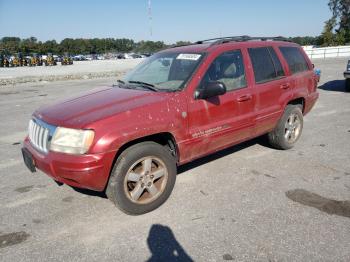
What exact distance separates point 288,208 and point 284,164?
1.37 metres

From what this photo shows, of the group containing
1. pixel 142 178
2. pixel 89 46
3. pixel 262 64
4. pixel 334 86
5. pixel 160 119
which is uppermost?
pixel 89 46

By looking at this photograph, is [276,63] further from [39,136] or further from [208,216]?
[39,136]

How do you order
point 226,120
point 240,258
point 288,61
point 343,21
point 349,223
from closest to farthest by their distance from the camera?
point 240,258 → point 349,223 → point 226,120 → point 288,61 → point 343,21

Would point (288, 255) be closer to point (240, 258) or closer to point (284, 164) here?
point (240, 258)

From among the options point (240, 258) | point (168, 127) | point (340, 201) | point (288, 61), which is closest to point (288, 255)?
point (240, 258)

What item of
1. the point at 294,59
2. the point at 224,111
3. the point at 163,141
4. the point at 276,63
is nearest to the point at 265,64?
the point at 276,63

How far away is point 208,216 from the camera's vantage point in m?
3.35

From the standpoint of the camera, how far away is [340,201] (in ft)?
11.7

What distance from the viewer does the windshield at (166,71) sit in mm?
3860

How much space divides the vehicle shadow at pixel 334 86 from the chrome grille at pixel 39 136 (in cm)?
1134

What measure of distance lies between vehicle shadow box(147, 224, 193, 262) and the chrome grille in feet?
4.63

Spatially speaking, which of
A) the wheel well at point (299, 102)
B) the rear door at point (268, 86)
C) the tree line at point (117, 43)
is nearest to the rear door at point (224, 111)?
the rear door at point (268, 86)

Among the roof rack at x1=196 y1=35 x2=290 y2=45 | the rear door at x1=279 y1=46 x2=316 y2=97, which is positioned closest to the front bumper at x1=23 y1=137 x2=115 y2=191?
the roof rack at x1=196 y1=35 x2=290 y2=45

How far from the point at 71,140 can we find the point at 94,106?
1.70 ft
